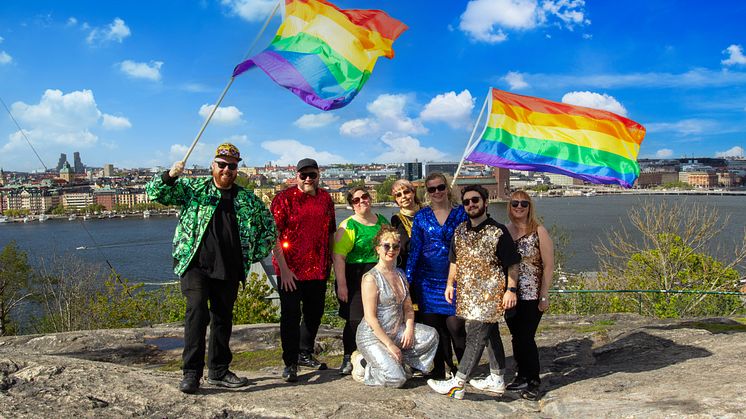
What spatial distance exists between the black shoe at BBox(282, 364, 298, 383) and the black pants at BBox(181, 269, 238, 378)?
1.55 ft

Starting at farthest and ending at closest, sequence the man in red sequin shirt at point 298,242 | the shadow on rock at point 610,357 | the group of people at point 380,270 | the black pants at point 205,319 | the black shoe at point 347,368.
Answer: the shadow on rock at point 610,357 < the black shoe at point 347,368 < the man in red sequin shirt at point 298,242 < the group of people at point 380,270 < the black pants at point 205,319

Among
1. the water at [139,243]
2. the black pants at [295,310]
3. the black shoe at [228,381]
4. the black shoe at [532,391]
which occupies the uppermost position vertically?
the black pants at [295,310]

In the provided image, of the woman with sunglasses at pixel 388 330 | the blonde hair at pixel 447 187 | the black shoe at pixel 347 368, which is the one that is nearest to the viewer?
the woman with sunglasses at pixel 388 330

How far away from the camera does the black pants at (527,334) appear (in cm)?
403

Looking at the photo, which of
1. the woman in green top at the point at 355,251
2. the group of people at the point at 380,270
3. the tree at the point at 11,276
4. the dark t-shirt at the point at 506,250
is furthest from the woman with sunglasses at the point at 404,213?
the tree at the point at 11,276

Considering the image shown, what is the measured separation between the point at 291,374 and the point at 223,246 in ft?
3.71

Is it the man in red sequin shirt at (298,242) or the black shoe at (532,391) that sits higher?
the man in red sequin shirt at (298,242)

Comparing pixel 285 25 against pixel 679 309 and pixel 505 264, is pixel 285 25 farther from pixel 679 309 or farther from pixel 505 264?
pixel 679 309

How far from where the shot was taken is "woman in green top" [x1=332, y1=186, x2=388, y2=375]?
4324 millimetres

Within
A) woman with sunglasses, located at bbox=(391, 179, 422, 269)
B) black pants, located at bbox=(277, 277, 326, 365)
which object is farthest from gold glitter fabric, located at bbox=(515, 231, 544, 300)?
black pants, located at bbox=(277, 277, 326, 365)

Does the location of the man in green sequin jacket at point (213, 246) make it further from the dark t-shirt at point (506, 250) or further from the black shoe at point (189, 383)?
the dark t-shirt at point (506, 250)

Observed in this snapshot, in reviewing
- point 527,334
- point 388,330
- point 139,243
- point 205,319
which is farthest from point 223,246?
point 139,243

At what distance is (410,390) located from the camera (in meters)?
3.88

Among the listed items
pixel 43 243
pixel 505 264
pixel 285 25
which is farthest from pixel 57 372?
pixel 43 243
